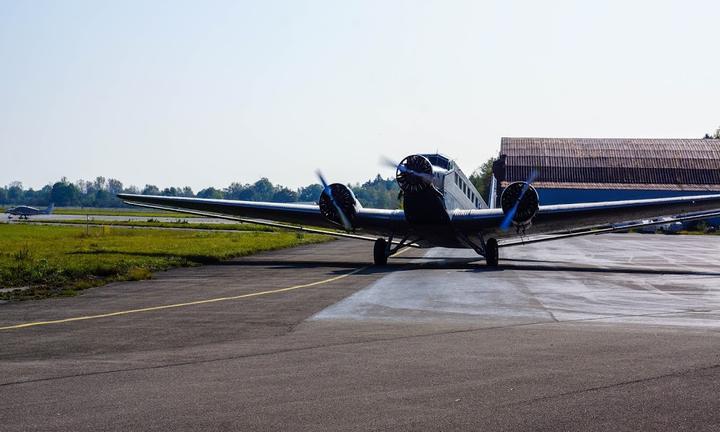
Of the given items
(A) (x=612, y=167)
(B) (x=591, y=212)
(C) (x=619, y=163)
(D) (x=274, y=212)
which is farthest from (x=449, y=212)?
(C) (x=619, y=163)

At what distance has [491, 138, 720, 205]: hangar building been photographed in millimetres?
96562

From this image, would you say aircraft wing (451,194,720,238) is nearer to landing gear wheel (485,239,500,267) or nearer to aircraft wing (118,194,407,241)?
landing gear wheel (485,239,500,267)

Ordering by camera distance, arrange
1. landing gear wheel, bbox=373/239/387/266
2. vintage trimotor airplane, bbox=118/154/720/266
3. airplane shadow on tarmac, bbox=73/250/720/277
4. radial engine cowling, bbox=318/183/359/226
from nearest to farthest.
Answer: airplane shadow on tarmac, bbox=73/250/720/277 < vintage trimotor airplane, bbox=118/154/720/266 < landing gear wheel, bbox=373/239/387/266 < radial engine cowling, bbox=318/183/359/226

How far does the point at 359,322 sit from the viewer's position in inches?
604

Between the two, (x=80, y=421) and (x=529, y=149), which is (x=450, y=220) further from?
(x=529, y=149)

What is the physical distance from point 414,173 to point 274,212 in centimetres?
846

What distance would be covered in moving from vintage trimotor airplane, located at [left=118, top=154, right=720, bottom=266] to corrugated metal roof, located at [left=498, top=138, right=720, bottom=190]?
6383cm

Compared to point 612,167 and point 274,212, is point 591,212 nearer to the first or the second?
point 274,212

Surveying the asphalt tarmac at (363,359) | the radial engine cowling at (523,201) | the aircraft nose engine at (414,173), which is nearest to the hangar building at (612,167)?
the radial engine cowling at (523,201)

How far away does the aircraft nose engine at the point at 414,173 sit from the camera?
3114 cm

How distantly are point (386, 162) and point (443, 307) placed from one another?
47.7 feet

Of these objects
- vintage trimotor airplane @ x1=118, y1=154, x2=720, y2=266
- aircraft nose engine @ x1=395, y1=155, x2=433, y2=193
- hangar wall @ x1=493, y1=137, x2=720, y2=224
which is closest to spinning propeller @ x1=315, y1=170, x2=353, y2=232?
vintage trimotor airplane @ x1=118, y1=154, x2=720, y2=266

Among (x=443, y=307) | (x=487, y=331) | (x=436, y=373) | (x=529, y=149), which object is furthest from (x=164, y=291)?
(x=529, y=149)

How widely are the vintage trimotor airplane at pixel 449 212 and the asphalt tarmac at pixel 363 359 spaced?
943 centimetres
